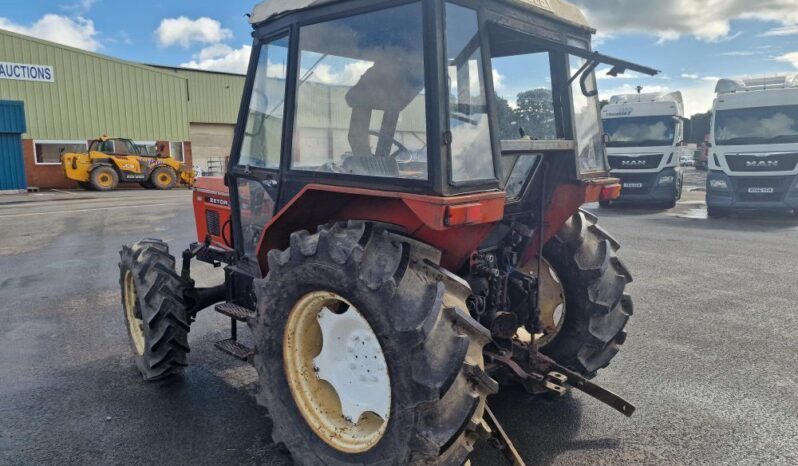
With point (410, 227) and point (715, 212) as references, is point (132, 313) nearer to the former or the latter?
point (410, 227)

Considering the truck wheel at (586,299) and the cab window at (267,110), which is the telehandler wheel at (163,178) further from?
the truck wheel at (586,299)

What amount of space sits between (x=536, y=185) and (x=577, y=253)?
1.99 ft

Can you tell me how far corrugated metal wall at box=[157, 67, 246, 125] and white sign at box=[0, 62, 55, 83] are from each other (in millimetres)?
6485

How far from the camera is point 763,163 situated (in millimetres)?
13250

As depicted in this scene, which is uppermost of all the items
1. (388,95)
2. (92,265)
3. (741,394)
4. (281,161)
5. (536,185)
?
(388,95)

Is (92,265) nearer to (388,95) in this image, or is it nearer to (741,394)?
(388,95)

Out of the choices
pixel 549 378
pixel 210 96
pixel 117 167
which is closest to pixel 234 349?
pixel 549 378

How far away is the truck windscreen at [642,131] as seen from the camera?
16203mm

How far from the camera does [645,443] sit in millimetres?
3473

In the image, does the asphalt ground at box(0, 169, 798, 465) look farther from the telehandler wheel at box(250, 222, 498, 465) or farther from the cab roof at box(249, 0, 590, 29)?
the cab roof at box(249, 0, 590, 29)

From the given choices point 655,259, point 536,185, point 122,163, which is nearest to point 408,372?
point 536,185

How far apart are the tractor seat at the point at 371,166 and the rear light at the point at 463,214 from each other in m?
0.41

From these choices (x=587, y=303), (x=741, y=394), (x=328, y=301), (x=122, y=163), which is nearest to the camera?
(x=328, y=301)

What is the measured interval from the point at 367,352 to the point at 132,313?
2805 mm
